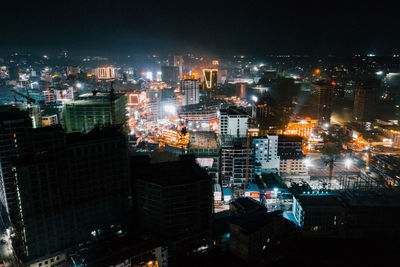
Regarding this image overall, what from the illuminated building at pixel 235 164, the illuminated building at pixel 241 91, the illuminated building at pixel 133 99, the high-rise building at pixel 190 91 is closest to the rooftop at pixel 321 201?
the illuminated building at pixel 235 164

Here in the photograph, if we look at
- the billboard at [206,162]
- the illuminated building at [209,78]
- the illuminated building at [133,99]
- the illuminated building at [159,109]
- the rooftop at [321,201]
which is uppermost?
the illuminated building at [209,78]

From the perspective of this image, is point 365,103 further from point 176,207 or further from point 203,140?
point 176,207

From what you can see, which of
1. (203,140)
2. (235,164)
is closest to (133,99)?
(203,140)

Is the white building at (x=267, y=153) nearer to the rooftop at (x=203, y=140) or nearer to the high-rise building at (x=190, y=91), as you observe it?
the rooftop at (x=203, y=140)

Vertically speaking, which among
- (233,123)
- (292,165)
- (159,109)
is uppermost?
(159,109)

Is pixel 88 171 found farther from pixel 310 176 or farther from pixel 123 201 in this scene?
pixel 310 176

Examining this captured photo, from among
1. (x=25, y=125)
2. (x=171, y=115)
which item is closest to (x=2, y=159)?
(x=25, y=125)
